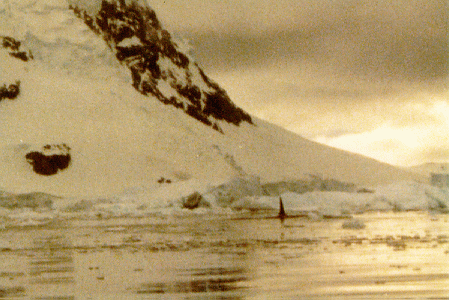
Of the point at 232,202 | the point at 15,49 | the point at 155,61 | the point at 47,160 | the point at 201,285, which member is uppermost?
the point at 155,61

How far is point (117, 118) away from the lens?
88.3m

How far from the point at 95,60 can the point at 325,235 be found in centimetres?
7364

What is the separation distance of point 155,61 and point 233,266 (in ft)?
298

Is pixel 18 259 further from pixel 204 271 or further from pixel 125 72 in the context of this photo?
pixel 125 72

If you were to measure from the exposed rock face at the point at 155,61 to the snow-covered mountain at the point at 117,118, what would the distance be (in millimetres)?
169

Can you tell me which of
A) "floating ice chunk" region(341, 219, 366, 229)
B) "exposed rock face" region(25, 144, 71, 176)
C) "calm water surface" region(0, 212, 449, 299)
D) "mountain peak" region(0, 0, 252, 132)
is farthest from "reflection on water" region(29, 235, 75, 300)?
"mountain peak" region(0, 0, 252, 132)

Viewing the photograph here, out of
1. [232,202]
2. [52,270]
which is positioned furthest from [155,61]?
[52,270]

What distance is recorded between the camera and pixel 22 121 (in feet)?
276

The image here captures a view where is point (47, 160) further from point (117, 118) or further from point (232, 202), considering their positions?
point (232, 202)

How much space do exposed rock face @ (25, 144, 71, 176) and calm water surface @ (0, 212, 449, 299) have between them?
55.1 metres

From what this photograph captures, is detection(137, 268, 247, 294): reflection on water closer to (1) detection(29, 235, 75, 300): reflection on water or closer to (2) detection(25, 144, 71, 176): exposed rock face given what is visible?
(1) detection(29, 235, 75, 300): reflection on water

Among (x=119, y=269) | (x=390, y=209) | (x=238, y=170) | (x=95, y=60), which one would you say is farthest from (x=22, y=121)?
(x=119, y=269)

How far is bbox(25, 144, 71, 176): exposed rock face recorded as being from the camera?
7981 cm

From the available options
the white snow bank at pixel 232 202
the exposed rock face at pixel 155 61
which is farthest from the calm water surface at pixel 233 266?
the exposed rock face at pixel 155 61
